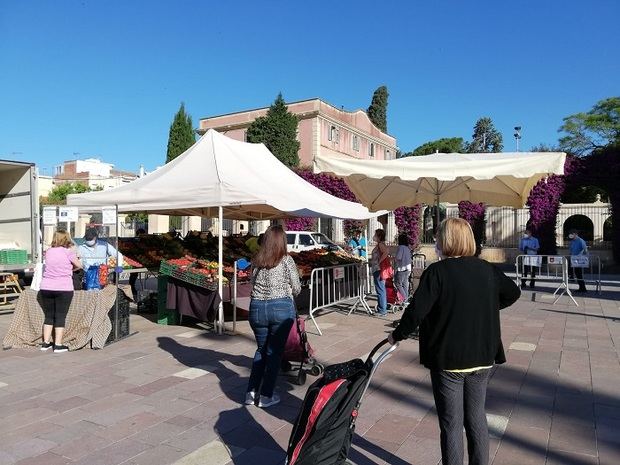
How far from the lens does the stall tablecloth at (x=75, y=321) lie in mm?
6884

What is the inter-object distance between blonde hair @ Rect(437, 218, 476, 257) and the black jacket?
0.07 m

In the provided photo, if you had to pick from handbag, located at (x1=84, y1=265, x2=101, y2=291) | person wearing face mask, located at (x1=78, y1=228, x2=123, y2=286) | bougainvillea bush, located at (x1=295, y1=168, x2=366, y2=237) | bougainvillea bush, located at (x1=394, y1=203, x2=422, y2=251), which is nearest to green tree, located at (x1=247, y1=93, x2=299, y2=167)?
bougainvillea bush, located at (x1=295, y1=168, x2=366, y2=237)

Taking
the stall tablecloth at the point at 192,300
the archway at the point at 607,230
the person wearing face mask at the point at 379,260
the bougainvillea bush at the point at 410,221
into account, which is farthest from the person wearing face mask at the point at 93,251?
the archway at the point at 607,230

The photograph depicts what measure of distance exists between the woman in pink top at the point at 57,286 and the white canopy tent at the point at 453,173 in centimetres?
385

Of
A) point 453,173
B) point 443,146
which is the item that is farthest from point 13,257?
point 443,146

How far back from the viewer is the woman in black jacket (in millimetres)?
2713

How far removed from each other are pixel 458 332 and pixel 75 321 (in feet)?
19.5

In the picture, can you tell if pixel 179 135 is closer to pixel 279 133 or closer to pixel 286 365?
pixel 279 133

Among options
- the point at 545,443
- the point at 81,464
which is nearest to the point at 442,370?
the point at 545,443

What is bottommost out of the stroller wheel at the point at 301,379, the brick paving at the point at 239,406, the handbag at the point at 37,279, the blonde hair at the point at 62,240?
the brick paving at the point at 239,406

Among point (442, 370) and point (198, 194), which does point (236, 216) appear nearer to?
point (198, 194)

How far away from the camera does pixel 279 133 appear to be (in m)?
38.7

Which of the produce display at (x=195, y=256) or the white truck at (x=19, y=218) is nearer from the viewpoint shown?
the produce display at (x=195, y=256)

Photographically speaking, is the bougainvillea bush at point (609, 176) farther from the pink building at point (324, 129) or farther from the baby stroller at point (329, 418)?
the pink building at point (324, 129)
